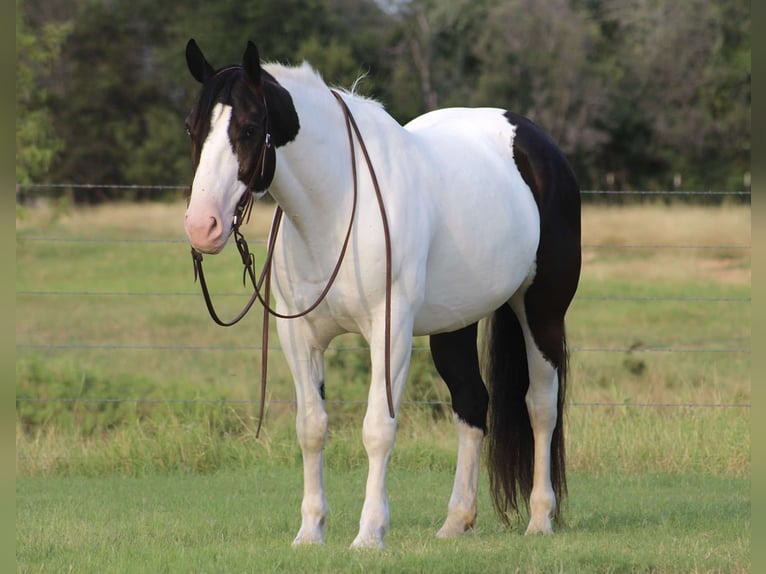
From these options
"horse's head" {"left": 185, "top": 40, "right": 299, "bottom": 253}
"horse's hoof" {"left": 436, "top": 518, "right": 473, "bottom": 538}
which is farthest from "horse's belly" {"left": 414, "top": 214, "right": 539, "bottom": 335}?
"horse's head" {"left": 185, "top": 40, "right": 299, "bottom": 253}

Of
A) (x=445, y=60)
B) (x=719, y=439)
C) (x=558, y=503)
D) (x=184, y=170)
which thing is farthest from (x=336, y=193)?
(x=445, y=60)

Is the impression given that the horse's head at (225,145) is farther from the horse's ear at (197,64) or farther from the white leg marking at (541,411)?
the white leg marking at (541,411)

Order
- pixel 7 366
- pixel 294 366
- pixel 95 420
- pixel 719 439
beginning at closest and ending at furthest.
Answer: pixel 7 366 < pixel 294 366 < pixel 719 439 < pixel 95 420

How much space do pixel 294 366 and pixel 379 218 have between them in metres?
0.75

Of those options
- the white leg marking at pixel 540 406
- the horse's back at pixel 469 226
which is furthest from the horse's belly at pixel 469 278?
the white leg marking at pixel 540 406

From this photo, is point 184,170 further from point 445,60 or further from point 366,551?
point 366,551

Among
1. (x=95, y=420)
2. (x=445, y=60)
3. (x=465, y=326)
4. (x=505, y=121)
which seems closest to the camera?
(x=465, y=326)

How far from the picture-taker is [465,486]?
615cm

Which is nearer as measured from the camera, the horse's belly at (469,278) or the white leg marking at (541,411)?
the horse's belly at (469,278)

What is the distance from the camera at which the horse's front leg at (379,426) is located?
205 inches

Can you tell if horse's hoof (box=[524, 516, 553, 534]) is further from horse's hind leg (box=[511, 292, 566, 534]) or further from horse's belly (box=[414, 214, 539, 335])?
horse's belly (box=[414, 214, 539, 335])

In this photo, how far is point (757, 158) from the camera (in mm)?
2621

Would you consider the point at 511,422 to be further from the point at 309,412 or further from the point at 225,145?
the point at 225,145

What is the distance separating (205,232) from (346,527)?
2.16m
